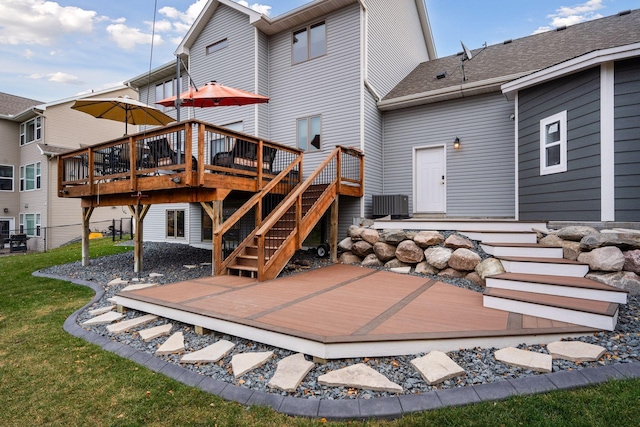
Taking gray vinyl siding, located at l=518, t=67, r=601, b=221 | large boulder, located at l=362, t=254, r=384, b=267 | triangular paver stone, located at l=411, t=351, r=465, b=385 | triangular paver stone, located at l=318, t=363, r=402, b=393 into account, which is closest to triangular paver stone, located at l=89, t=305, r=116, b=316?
triangular paver stone, located at l=318, t=363, r=402, b=393

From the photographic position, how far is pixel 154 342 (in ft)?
10.9

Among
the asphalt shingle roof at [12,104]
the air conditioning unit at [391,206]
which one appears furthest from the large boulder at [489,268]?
the asphalt shingle roof at [12,104]

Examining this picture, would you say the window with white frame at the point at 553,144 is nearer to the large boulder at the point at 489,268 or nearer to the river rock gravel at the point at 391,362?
the large boulder at the point at 489,268

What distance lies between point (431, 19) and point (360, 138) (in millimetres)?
7766

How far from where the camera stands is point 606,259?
4145mm

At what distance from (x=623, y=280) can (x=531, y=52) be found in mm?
7096

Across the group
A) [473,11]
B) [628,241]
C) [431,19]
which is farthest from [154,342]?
[473,11]

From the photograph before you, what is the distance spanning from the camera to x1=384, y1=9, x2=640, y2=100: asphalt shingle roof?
768 cm

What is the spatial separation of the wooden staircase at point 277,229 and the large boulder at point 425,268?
2.13 m

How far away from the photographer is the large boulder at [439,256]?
5.65m

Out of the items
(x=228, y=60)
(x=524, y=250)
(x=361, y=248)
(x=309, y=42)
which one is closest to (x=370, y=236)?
(x=361, y=248)

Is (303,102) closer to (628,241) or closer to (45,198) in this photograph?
(628,241)

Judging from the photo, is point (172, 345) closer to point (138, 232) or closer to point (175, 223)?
point (138, 232)

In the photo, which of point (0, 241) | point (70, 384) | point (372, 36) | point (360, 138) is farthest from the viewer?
point (0, 241)
